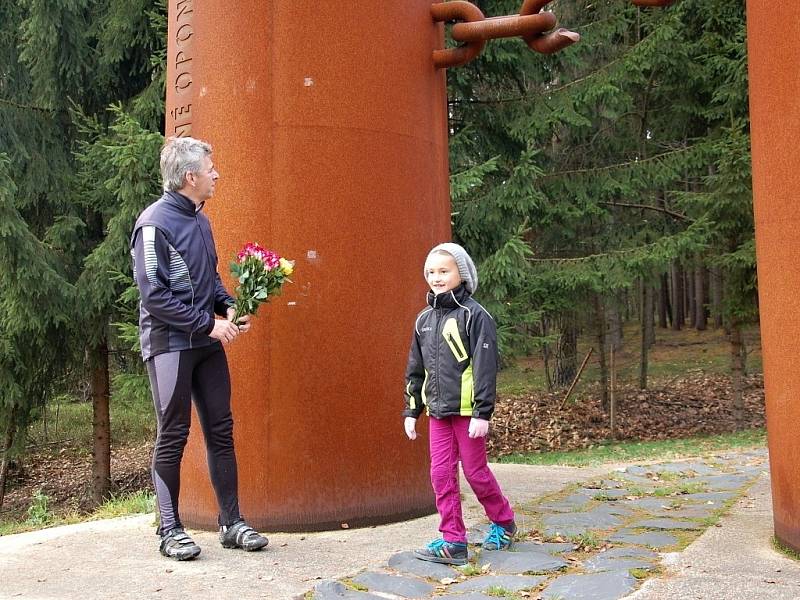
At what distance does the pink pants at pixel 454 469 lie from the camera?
435 centimetres

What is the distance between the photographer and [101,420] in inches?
496

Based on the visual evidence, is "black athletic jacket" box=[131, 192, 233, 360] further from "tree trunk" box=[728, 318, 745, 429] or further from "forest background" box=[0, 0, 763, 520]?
"tree trunk" box=[728, 318, 745, 429]

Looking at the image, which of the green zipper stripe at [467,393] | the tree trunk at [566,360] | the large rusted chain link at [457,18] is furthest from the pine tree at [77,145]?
the tree trunk at [566,360]

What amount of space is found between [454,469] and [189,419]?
1350 mm

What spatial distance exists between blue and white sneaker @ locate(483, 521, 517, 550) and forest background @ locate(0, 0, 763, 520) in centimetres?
601

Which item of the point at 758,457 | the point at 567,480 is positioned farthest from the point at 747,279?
the point at 567,480

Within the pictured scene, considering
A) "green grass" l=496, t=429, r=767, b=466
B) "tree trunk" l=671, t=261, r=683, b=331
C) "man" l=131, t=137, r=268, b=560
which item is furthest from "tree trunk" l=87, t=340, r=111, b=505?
"tree trunk" l=671, t=261, r=683, b=331

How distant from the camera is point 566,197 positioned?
43.4 feet

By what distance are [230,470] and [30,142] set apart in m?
9.05

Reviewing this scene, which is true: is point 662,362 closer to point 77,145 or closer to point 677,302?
point 677,302

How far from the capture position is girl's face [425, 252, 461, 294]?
173 inches

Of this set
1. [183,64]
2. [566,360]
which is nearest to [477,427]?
[183,64]

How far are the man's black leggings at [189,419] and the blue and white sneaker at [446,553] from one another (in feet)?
3.45

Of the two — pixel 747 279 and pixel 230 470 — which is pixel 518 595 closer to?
pixel 230 470
